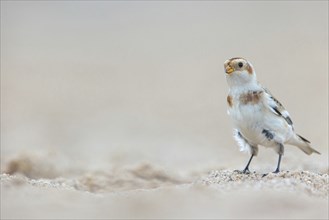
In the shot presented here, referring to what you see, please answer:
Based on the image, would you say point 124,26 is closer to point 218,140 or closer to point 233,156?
point 218,140

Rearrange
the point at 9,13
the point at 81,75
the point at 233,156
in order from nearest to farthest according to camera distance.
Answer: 1. the point at 233,156
2. the point at 81,75
3. the point at 9,13

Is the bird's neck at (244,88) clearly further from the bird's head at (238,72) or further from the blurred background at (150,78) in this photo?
the blurred background at (150,78)

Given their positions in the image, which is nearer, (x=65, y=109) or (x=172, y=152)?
(x=172, y=152)

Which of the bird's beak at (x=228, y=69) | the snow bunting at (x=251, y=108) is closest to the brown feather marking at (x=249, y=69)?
the snow bunting at (x=251, y=108)

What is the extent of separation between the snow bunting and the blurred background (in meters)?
1.67

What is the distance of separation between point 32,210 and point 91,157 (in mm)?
6393

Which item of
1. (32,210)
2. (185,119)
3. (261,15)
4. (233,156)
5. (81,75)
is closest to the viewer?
(32,210)

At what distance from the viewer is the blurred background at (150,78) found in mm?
12070

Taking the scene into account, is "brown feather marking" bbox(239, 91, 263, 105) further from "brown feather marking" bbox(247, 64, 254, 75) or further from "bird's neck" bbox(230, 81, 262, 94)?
"brown feather marking" bbox(247, 64, 254, 75)

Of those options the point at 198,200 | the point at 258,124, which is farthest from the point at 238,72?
the point at 198,200

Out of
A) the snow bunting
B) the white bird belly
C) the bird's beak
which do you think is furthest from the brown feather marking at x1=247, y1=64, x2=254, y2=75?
the white bird belly

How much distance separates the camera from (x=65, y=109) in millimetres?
15945

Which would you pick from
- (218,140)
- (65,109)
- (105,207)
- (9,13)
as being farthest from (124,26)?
(105,207)

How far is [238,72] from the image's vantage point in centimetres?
684
